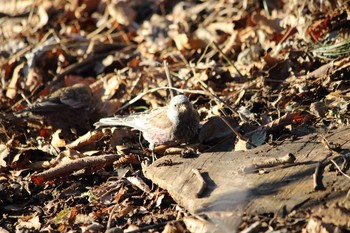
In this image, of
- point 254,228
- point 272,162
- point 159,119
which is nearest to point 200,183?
point 272,162

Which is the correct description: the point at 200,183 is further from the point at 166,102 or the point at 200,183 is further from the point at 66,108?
the point at 66,108

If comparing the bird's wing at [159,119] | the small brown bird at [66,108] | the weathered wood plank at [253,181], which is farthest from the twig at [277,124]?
the small brown bird at [66,108]

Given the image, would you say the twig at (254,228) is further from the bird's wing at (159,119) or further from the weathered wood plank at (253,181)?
the bird's wing at (159,119)

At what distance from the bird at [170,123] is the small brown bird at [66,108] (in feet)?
3.75

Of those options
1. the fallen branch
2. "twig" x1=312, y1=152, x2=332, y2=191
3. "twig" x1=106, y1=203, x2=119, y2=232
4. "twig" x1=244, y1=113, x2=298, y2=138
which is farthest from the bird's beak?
"twig" x1=312, y1=152, x2=332, y2=191

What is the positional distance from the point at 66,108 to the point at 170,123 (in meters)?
1.90

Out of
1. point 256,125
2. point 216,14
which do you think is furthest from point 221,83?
point 216,14

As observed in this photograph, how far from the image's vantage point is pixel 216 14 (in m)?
8.73

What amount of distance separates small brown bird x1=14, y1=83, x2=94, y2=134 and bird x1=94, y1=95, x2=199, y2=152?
114 cm

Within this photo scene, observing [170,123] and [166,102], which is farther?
[166,102]

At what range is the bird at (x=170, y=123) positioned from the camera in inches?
223

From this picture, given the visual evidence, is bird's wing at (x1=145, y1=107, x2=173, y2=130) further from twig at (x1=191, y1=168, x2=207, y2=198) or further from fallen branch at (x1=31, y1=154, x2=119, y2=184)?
twig at (x1=191, y1=168, x2=207, y2=198)

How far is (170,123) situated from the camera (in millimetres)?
5789

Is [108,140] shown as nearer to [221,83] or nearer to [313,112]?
[221,83]
